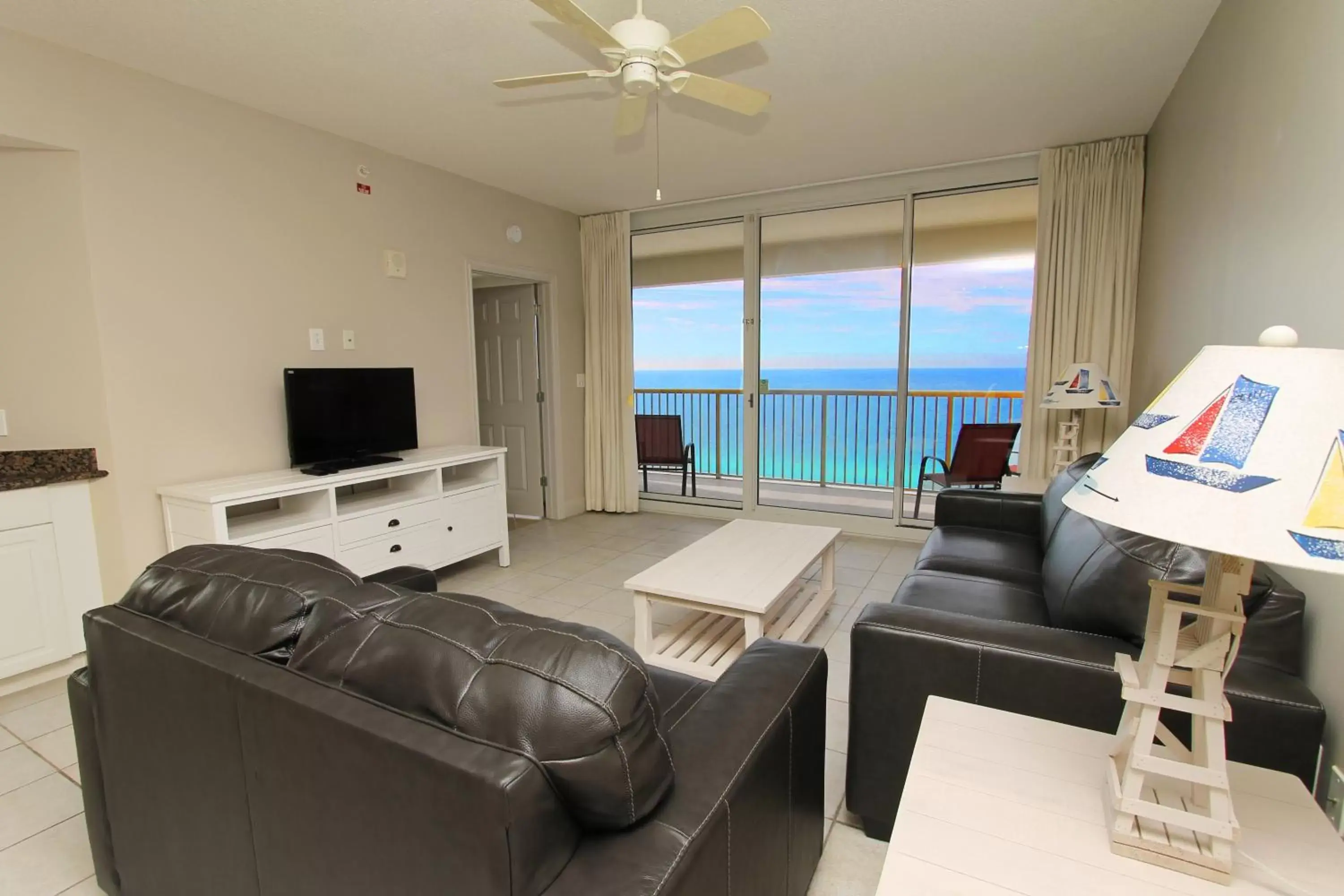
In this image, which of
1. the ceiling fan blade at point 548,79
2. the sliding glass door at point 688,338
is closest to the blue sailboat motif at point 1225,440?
the ceiling fan blade at point 548,79

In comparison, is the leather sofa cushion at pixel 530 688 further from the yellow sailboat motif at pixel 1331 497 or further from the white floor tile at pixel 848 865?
the white floor tile at pixel 848 865

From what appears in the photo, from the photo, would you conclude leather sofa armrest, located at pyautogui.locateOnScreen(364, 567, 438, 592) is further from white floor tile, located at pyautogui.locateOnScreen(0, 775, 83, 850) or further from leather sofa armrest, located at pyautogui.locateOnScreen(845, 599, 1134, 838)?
leather sofa armrest, located at pyautogui.locateOnScreen(845, 599, 1134, 838)

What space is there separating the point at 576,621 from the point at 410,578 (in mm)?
1535

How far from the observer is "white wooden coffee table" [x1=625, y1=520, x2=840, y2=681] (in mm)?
2396

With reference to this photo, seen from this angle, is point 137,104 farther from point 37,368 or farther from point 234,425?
point 234,425

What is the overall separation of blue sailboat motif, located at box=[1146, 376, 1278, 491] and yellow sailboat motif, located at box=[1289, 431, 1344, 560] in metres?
0.04

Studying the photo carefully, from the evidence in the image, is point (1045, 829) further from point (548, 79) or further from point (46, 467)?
point (46, 467)

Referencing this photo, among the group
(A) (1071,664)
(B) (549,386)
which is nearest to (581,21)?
(A) (1071,664)

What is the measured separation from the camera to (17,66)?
92.5 inches

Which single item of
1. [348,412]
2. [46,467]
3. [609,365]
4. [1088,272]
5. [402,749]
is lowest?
[402,749]

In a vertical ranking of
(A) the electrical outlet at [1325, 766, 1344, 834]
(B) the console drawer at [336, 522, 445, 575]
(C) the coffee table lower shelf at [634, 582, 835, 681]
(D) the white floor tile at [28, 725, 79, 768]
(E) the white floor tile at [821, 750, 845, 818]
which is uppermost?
(A) the electrical outlet at [1325, 766, 1344, 834]

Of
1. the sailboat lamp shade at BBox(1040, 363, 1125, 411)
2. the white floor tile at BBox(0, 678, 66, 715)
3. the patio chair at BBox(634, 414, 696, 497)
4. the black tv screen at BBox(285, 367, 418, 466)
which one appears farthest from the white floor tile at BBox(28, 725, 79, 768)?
the sailboat lamp shade at BBox(1040, 363, 1125, 411)

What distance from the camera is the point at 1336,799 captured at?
45.0 inches

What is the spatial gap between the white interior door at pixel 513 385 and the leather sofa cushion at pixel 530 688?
14.5 ft
